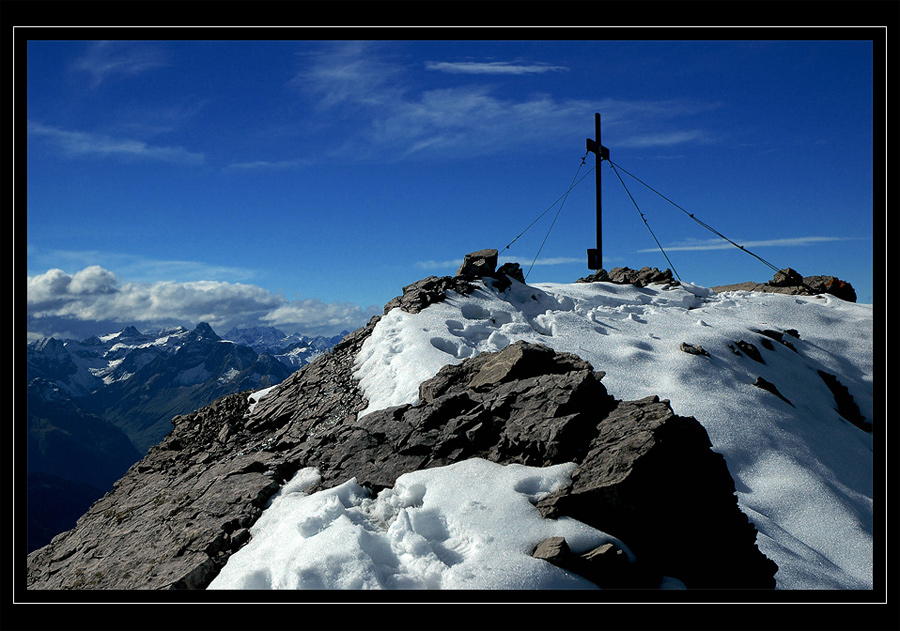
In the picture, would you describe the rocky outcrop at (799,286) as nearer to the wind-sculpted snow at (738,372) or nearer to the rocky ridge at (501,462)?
the wind-sculpted snow at (738,372)

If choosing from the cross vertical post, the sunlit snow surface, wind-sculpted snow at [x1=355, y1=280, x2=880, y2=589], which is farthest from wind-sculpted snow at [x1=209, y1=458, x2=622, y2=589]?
the cross vertical post

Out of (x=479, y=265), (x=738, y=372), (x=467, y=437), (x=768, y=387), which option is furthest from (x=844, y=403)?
(x=467, y=437)

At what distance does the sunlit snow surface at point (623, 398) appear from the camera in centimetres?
645

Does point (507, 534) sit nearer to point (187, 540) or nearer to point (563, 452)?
point (563, 452)

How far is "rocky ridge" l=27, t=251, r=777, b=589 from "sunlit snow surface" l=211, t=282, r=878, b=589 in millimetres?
481

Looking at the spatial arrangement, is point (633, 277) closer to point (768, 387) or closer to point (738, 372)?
point (738, 372)

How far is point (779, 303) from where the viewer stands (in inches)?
1179

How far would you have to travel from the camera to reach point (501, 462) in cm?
848

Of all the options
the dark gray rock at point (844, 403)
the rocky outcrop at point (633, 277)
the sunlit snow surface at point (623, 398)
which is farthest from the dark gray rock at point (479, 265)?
the dark gray rock at point (844, 403)

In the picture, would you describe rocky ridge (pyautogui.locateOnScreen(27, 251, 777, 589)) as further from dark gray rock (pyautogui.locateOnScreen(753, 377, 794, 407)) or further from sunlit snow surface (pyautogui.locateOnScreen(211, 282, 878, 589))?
dark gray rock (pyautogui.locateOnScreen(753, 377, 794, 407))

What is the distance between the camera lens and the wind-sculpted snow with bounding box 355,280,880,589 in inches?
498
